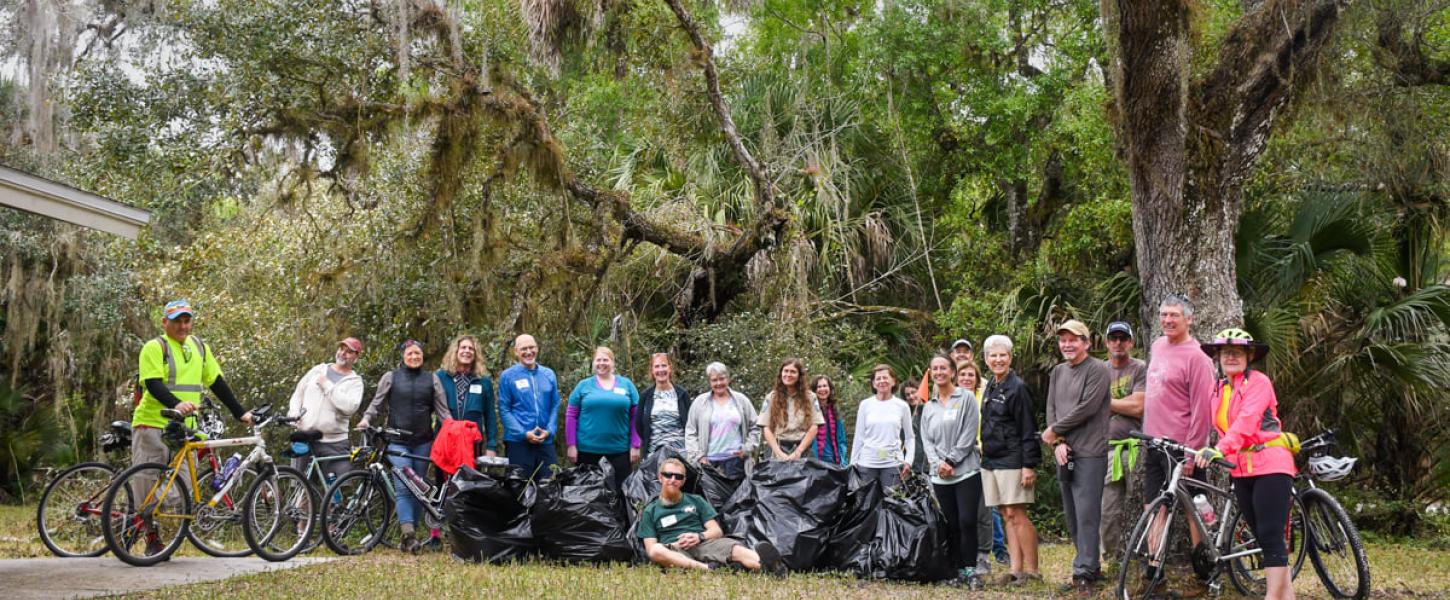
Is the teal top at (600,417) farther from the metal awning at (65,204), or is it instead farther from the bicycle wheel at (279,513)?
the metal awning at (65,204)

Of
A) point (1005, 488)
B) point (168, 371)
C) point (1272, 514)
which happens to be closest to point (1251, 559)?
point (1272, 514)

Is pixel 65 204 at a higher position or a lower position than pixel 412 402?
higher

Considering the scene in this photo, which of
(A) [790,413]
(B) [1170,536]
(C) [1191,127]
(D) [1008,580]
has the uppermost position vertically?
Answer: (C) [1191,127]

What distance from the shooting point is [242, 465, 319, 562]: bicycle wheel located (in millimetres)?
7945

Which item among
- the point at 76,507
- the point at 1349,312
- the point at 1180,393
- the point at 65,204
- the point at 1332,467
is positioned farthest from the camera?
the point at 1349,312

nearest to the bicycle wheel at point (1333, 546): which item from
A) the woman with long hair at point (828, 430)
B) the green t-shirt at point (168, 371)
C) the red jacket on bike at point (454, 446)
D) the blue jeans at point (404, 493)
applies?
the woman with long hair at point (828, 430)

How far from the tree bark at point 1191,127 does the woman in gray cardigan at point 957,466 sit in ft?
4.24

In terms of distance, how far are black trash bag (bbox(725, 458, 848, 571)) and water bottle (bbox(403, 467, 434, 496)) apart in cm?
226

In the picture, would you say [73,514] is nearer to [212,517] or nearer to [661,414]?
[212,517]

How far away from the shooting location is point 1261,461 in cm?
578

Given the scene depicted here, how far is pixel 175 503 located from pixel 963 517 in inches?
196

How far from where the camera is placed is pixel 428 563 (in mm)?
8031

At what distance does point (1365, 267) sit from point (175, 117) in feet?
37.4

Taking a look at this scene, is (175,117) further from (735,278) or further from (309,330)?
(735,278)
